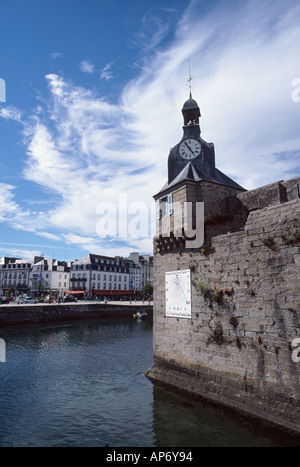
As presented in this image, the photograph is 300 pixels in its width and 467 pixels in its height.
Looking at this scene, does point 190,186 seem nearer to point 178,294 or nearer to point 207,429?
point 178,294

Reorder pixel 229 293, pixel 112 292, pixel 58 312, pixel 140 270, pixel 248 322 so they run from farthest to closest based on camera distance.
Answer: pixel 140 270, pixel 112 292, pixel 58 312, pixel 229 293, pixel 248 322

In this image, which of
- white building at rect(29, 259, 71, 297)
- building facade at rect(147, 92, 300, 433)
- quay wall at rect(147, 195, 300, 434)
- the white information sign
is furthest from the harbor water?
white building at rect(29, 259, 71, 297)

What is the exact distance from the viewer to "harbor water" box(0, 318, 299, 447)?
344 inches

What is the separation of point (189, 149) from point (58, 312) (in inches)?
1300

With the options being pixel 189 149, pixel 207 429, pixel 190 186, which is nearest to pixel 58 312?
pixel 189 149

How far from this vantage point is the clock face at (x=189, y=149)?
54.0 ft

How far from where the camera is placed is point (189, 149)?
55.0ft

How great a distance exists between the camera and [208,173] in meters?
15.4

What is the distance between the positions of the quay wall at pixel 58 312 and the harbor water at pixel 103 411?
16.1 metres

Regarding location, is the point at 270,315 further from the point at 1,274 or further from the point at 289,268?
the point at 1,274

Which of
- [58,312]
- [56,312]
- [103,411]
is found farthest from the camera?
[58,312]
